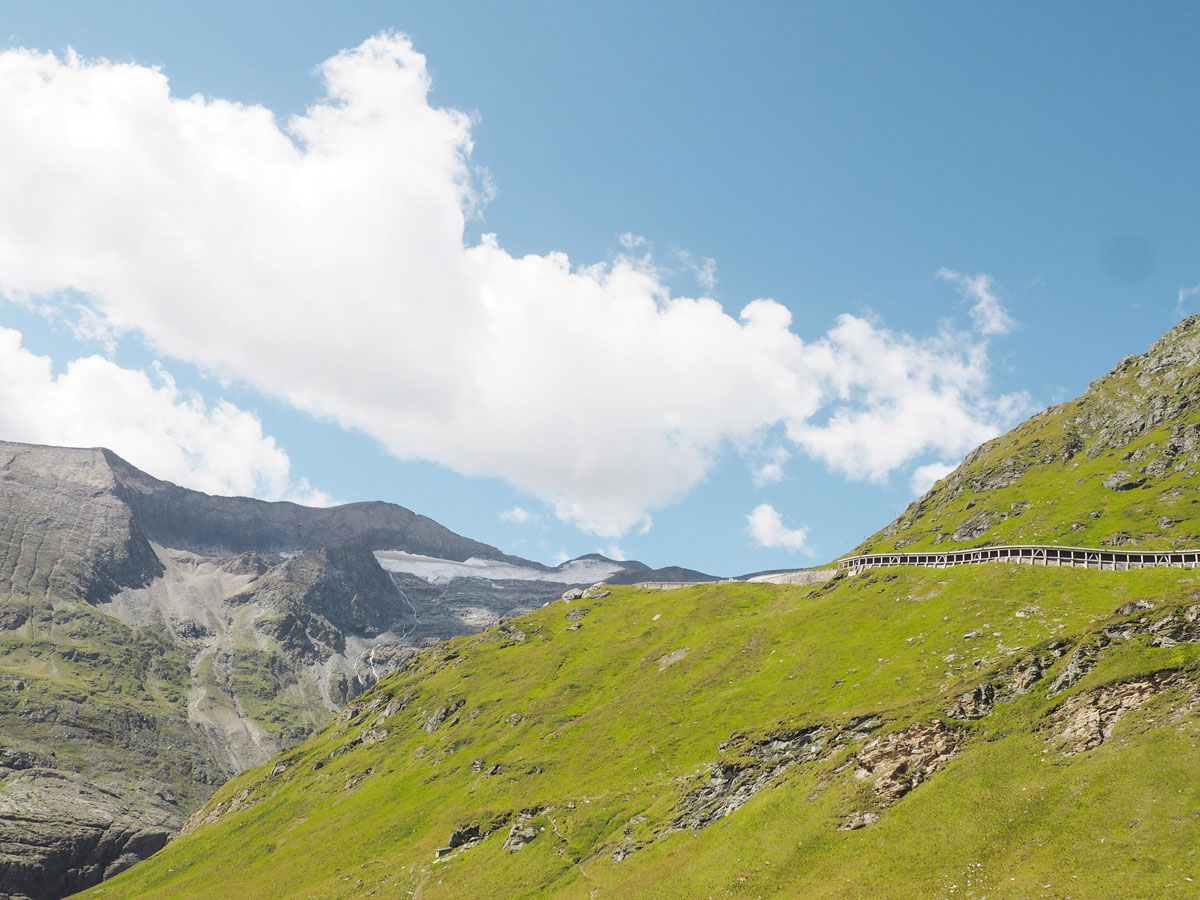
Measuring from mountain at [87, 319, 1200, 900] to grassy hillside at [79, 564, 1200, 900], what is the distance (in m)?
0.33

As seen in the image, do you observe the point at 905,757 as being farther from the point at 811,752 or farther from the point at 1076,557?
the point at 1076,557

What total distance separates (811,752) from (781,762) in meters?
3.43

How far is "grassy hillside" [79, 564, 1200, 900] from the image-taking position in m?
51.6

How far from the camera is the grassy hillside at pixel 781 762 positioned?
51625 mm

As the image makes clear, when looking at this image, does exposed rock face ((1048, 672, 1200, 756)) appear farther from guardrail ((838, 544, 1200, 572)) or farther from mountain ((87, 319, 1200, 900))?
guardrail ((838, 544, 1200, 572))

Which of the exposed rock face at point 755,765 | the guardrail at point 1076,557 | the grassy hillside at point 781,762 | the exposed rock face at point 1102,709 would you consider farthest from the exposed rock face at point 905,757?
the guardrail at point 1076,557

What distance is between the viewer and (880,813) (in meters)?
59.9

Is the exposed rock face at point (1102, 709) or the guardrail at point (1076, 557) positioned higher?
the guardrail at point (1076, 557)

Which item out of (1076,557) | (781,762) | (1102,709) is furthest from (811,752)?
(1076,557)

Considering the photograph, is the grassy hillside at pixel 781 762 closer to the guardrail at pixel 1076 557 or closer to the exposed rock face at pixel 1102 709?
the exposed rock face at pixel 1102 709

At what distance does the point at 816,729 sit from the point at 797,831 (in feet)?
68.9

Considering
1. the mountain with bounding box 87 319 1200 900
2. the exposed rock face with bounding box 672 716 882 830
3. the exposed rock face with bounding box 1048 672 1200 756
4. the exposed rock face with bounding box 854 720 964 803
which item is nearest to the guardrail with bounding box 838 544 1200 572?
the mountain with bounding box 87 319 1200 900

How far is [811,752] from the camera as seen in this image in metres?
77.3

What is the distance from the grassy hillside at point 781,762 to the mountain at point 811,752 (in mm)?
332
